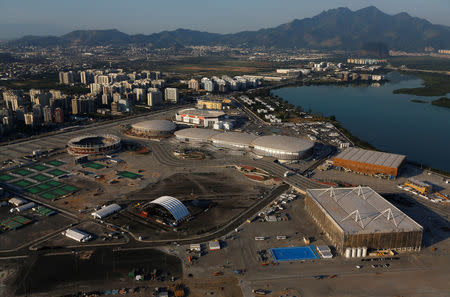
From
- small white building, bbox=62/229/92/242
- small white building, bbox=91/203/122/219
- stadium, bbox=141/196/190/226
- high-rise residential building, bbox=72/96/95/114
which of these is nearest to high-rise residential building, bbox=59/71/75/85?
high-rise residential building, bbox=72/96/95/114

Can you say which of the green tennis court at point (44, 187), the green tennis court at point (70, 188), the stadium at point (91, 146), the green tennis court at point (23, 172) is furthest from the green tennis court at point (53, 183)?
the stadium at point (91, 146)

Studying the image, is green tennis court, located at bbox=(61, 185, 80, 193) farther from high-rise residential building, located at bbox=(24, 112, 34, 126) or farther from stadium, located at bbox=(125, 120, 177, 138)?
high-rise residential building, located at bbox=(24, 112, 34, 126)

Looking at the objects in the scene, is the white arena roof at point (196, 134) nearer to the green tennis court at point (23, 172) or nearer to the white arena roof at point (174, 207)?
the green tennis court at point (23, 172)

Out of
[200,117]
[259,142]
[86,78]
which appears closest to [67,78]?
[86,78]

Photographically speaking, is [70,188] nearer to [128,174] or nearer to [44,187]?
[44,187]

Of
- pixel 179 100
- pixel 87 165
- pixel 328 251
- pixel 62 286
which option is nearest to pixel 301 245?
pixel 328 251
